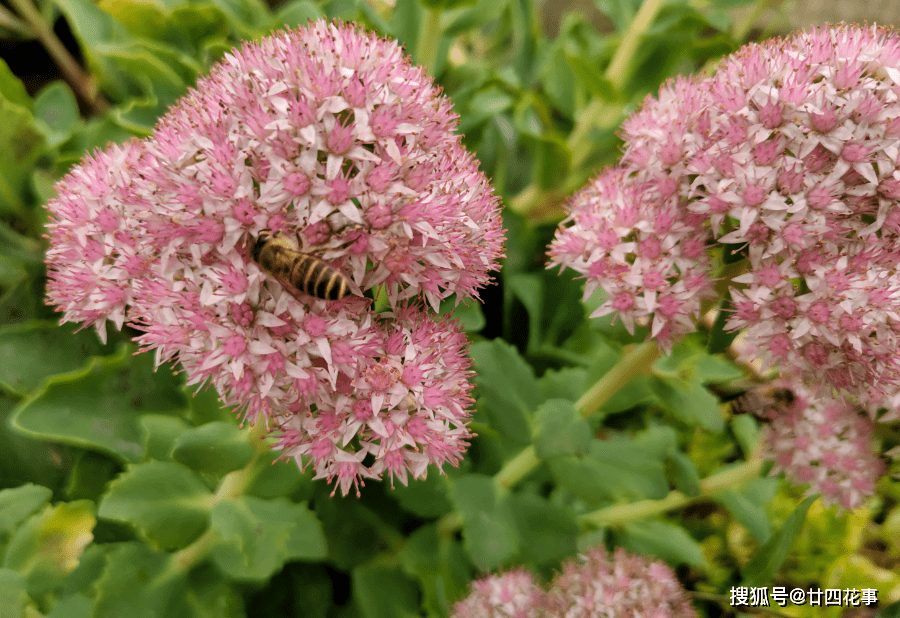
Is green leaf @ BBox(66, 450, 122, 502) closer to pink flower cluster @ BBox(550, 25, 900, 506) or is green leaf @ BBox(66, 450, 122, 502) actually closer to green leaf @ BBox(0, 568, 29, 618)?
green leaf @ BBox(0, 568, 29, 618)

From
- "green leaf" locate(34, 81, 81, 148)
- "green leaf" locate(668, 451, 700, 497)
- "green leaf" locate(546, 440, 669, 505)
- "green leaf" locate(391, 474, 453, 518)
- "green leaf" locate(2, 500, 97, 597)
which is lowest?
"green leaf" locate(2, 500, 97, 597)

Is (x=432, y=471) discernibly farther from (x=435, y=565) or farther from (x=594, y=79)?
(x=594, y=79)

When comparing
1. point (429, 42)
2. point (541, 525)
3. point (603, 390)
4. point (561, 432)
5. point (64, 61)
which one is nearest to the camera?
point (561, 432)

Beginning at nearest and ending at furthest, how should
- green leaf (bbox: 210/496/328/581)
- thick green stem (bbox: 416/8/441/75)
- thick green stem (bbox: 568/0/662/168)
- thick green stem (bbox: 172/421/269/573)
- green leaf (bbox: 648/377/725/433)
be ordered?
green leaf (bbox: 210/496/328/581), thick green stem (bbox: 172/421/269/573), green leaf (bbox: 648/377/725/433), thick green stem (bbox: 416/8/441/75), thick green stem (bbox: 568/0/662/168)

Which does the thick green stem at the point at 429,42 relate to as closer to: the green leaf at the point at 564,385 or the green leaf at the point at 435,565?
the green leaf at the point at 564,385

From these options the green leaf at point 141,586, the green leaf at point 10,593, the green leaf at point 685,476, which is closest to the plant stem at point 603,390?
the green leaf at point 685,476

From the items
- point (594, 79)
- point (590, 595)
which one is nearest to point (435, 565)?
point (590, 595)

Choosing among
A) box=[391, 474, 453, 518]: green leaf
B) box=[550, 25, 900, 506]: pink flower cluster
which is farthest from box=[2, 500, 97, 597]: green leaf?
box=[550, 25, 900, 506]: pink flower cluster
